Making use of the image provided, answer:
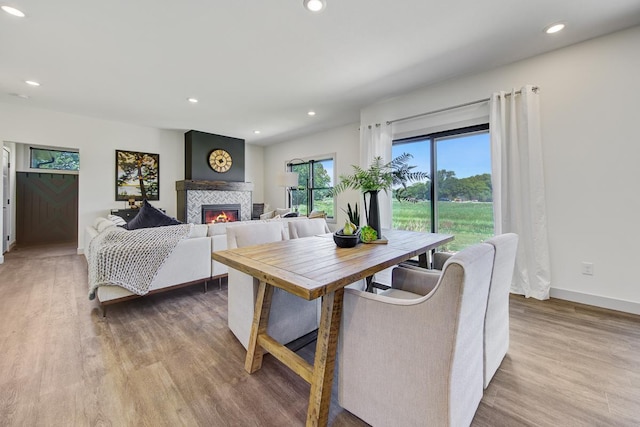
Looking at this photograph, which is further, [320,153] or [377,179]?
[320,153]

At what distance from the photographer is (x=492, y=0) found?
1972 millimetres

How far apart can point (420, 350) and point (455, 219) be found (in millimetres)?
3067

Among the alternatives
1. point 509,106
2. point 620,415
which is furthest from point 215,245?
point 509,106

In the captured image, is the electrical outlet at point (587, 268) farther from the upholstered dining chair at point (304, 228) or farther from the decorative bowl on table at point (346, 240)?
the upholstered dining chair at point (304, 228)

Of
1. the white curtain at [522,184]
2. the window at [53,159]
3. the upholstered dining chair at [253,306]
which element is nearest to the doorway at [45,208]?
the window at [53,159]

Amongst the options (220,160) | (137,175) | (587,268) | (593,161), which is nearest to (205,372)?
(587,268)

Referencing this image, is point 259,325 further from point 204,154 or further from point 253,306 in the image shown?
point 204,154

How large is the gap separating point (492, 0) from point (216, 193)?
5616 mm

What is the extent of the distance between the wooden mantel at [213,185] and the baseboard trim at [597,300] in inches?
233

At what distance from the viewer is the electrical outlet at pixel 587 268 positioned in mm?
2553

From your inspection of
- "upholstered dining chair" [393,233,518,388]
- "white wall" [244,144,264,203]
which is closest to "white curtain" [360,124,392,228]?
"upholstered dining chair" [393,233,518,388]

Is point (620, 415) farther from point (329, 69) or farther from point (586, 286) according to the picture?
point (329, 69)

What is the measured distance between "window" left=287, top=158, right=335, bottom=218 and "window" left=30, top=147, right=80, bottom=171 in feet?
16.4

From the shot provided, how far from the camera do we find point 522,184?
2.84m
